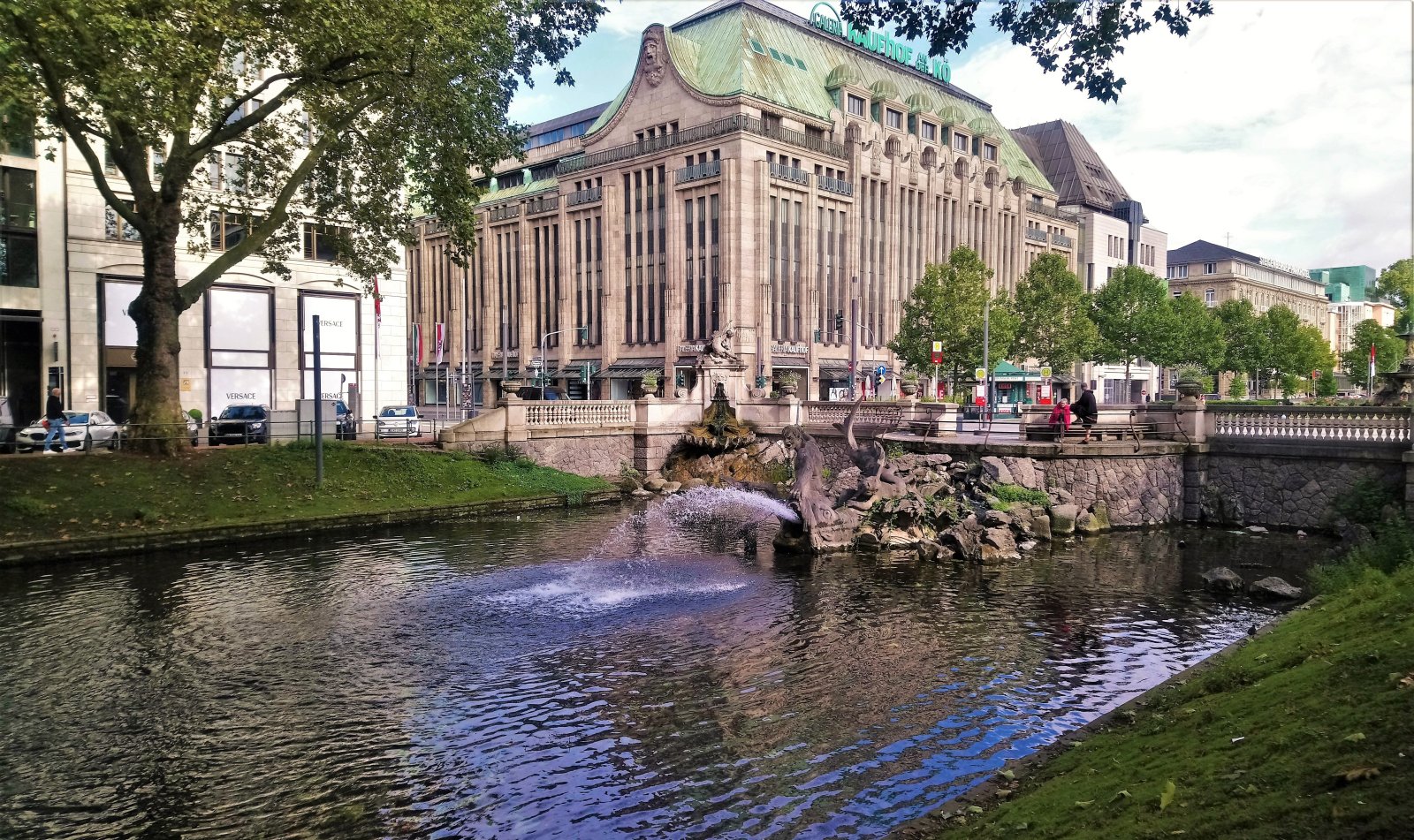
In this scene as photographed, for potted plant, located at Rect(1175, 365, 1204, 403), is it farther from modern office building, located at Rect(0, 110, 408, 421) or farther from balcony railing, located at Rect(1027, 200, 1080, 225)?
balcony railing, located at Rect(1027, 200, 1080, 225)

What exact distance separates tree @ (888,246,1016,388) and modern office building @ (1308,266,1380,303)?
4899 inches

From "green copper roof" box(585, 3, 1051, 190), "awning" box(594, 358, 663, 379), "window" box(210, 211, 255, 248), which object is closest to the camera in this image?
"window" box(210, 211, 255, 248)

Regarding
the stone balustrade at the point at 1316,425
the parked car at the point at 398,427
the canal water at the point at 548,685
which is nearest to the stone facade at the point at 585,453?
the parked car at the point at 398,427

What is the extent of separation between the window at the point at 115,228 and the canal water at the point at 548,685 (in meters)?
26.6

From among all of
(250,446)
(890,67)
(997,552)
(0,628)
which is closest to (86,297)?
(250,446)

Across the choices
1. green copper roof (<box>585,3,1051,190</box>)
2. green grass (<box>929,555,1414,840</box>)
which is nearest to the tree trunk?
green grass (<box>929,555,1414,840</box>)

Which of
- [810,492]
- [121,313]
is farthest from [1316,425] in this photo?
[121,313]

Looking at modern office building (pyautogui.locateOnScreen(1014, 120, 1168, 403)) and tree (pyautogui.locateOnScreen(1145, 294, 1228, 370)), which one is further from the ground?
modern office building (pyautogui.locateOnScreen(1014, 120, 1168, 403))

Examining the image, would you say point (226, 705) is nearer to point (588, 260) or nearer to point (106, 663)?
point (106, 663)

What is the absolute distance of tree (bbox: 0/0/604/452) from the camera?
2003cm

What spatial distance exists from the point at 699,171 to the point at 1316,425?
50536 millimetres

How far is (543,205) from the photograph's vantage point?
82125 mm

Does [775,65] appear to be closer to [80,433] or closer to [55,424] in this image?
[80,433]

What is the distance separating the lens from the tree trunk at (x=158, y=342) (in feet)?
84.4
